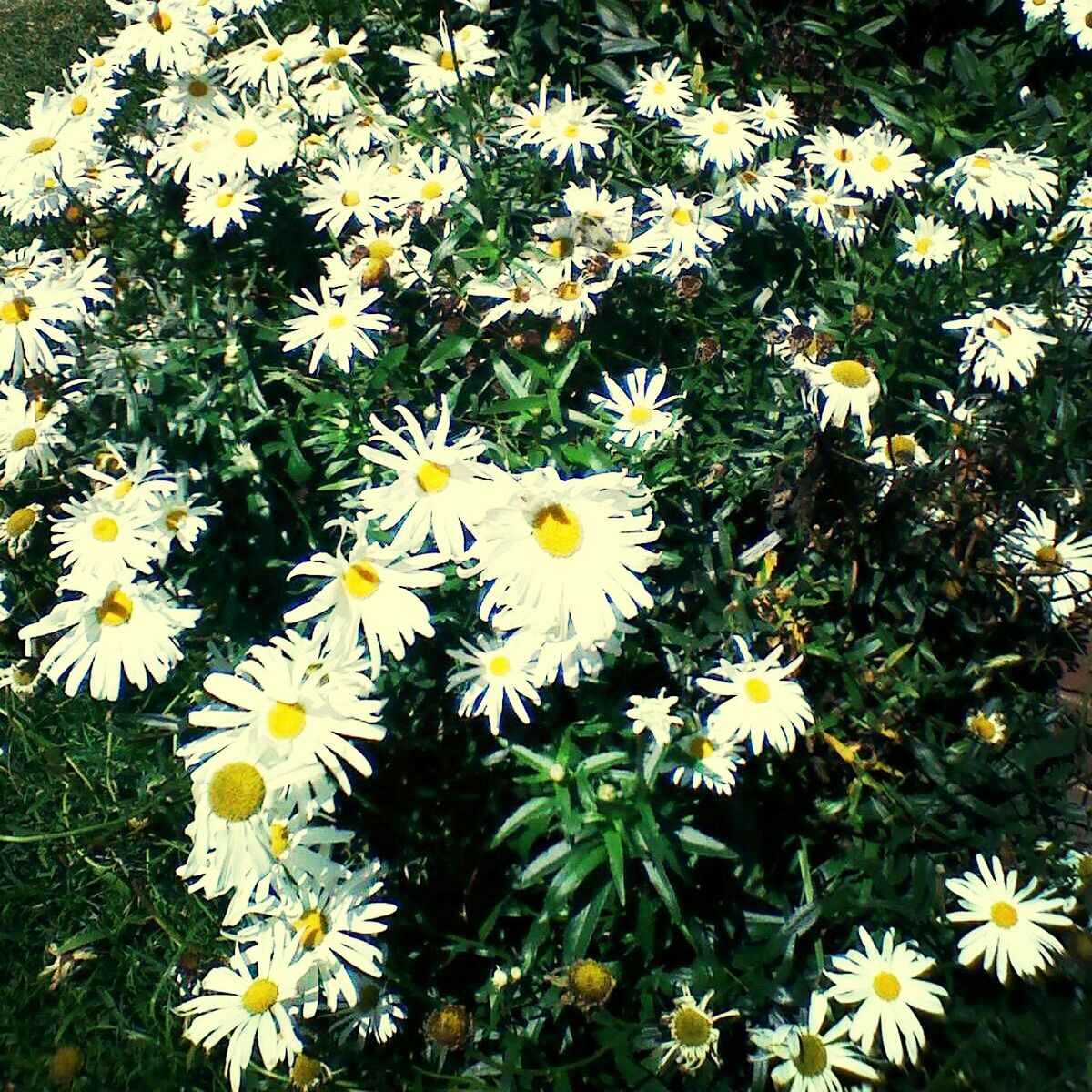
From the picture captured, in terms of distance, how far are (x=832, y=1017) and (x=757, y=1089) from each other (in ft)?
0.66

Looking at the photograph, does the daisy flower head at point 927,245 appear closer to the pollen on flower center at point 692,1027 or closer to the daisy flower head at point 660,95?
the daisy flower head at point 660,95

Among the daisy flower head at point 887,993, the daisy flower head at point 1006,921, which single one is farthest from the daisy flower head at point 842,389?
the daisy flower head at point 887,993

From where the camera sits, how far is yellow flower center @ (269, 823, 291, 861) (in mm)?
1809

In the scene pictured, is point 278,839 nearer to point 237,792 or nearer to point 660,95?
point 237,792

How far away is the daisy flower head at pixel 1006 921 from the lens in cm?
184

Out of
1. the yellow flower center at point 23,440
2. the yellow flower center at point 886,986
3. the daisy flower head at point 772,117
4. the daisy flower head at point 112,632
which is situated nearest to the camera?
the yellow flower center at point 886,986

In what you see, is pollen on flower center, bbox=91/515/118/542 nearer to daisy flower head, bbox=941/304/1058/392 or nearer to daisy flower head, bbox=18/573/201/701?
daisy flower head, bbox=18/573/201/701

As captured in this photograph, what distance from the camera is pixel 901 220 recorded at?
285 cm

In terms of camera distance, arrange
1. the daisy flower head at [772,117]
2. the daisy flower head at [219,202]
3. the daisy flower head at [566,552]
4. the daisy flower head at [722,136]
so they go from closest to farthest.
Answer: the daisy flower head at [566,552] < the daisy flower head at [219,202] < the daisy flower head at [722,136] < the daisy flower head at [772,117]

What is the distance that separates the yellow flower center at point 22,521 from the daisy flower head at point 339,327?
74cm

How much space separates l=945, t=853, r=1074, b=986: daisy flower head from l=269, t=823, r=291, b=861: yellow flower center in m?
1.20

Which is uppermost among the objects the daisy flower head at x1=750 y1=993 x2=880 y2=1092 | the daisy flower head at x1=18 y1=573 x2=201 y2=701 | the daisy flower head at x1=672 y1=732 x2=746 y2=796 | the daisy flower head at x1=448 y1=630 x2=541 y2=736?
the daisy flower head at x1=18 y1=573 x2=201 y2=701

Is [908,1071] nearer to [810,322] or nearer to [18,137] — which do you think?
[810,322]

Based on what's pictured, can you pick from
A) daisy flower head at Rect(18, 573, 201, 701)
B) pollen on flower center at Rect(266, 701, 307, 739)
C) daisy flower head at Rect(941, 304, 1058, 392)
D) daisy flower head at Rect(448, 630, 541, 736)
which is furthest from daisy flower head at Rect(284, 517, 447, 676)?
daisy flower head at Rect(941, 304, 1058, 392)
